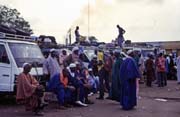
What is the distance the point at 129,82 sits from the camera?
1366cm

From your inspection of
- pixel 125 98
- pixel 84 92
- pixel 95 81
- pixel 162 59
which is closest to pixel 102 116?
pixel 125 98

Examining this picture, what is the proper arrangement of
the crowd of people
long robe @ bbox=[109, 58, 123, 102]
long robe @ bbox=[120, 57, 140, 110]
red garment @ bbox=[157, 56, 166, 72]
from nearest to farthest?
the crowd of people → long robe @ bbox=[120, 57, 140, 110] → long robe @ bbox=[109, 58, 123, 102] → red garment @ bbox=[157, 56, 166, 72]

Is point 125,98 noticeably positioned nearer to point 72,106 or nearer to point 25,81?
point 72,106

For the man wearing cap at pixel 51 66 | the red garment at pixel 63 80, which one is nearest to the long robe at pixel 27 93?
the red garment at pixel 63 80

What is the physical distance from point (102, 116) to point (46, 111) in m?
1.95

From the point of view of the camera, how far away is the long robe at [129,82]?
13.5m

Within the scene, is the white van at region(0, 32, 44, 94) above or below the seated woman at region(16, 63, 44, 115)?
above

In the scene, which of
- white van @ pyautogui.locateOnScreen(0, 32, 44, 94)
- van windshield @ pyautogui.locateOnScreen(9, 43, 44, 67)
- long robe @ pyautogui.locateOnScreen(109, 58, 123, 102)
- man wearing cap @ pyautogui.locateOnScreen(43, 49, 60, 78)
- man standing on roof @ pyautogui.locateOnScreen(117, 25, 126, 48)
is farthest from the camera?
man standing on roof @ pyautogui.locateOnScreen(117, 25, 126, 48)

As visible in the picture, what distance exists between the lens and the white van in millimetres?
14148

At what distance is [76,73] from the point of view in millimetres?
14523

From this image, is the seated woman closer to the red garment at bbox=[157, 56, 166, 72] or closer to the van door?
the van door

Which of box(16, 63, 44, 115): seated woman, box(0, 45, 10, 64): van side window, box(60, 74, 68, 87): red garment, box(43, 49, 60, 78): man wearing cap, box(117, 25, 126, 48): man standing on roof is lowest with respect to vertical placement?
box(16, 63, 44, 115): seated woman

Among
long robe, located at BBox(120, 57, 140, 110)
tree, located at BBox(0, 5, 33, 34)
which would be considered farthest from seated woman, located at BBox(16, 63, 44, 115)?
tree, located at BBox(0, 5, 33, 34)

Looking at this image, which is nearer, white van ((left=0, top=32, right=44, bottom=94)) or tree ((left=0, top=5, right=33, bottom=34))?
white van ((left=0, top=32, right=44, bottom=94))
